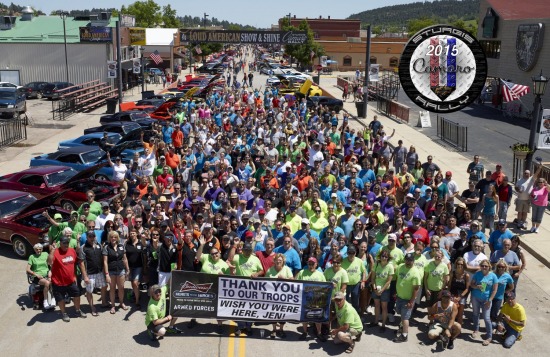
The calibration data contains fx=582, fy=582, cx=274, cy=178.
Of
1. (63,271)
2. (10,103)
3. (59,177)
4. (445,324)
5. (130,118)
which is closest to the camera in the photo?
(445,324)

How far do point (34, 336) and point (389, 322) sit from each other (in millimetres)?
6086

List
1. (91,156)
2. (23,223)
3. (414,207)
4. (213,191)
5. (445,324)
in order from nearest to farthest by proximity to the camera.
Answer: (445,324)
(414,207)
(23,223)
(213,191)
(91,156)

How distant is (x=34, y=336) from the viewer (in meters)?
9.75

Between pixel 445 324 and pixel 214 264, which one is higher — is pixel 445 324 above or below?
below

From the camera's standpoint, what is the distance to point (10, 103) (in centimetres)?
3375

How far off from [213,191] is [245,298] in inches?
→ 179

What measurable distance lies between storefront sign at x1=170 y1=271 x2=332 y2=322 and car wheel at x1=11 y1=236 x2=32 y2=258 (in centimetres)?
508

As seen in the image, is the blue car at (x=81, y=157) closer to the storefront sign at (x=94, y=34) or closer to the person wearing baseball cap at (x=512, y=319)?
the person wearing baseball cap at (x=512, y=319)

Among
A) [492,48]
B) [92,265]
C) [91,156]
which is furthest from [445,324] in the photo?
[492,48]

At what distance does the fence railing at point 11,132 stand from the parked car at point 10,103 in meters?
5.09

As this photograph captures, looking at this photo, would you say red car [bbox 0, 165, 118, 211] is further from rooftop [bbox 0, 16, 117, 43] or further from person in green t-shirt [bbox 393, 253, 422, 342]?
rooftop [bbox 0, 16, 117, 43]

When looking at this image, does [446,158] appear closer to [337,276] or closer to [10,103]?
[337,276]

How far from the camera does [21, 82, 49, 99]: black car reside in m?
44.6

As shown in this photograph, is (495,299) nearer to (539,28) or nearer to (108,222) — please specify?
(108,222)
